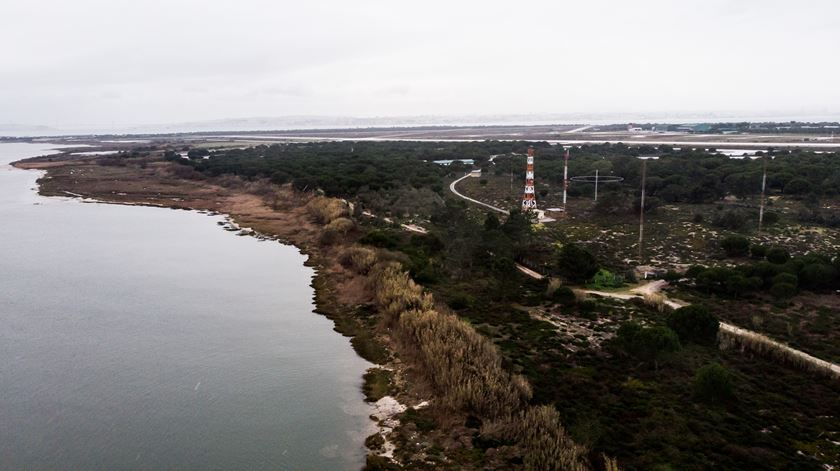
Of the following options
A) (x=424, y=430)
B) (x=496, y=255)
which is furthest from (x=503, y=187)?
(x=424, y=430)

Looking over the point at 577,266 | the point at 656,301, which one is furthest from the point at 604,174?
the point at 656,301

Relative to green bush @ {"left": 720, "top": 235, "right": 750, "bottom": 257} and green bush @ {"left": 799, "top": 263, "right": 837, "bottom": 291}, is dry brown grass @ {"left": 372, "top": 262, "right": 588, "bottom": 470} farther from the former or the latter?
green bush @ {"left": 720, "top": 235, "right": 750, "bottom": 257}

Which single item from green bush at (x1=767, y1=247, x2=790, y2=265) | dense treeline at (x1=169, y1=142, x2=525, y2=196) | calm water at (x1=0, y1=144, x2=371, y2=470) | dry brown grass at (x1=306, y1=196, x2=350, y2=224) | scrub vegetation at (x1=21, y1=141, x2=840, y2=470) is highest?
dense treeline at (x1=169, y1=142, x2=525, y2=196)

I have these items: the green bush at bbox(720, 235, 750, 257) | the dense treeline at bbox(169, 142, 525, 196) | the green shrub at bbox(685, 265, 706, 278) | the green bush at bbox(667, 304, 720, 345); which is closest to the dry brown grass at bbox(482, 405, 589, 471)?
the green bush at bbox(667, 304, 720, 345)

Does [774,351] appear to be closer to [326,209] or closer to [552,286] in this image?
[552,286]

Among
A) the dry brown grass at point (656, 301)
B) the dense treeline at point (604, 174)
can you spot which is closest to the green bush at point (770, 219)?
the dense treeline at point (604, 174)

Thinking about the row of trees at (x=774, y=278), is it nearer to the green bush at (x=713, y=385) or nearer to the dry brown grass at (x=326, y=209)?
the green bush at (x=713, y=385)

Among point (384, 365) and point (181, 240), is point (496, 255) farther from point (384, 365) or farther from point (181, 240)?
point (181, 240)
